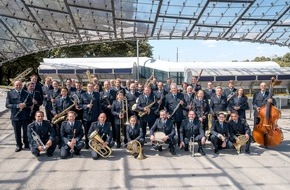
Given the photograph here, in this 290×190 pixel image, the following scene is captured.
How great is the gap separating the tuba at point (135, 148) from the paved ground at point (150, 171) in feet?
0.42

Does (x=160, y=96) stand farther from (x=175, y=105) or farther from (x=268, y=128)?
(x=268, y=128)

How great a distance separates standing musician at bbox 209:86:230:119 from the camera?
828cm

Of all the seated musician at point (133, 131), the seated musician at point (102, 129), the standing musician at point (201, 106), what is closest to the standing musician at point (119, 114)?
the seated musician at point (133, 131)

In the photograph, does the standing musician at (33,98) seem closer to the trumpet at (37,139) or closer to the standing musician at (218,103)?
the trumpet at (37,139)

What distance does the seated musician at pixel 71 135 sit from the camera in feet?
23.0

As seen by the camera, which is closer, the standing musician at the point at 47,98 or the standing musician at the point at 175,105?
the standing musician at the point at 175,105

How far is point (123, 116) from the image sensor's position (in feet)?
26.0

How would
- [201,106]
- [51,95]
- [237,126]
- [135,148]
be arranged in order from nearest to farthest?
[135,148] → [237,126] → [201,106] → [51,95]

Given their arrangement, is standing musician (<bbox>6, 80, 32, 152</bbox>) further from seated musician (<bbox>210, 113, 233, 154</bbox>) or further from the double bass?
the double bass

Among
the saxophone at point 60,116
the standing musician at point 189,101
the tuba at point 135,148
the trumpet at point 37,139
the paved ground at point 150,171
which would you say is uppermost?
the standing musician at point 189,101

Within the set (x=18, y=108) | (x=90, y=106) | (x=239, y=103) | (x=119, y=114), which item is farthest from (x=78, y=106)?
(x=239, y=103)

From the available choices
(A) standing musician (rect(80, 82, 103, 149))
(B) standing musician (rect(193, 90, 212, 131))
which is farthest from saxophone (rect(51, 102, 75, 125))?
(B) standing musician (rect(193, 90, 212, 131))

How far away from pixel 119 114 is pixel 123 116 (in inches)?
4.9

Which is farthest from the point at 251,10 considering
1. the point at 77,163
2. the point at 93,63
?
the point at 93,63
